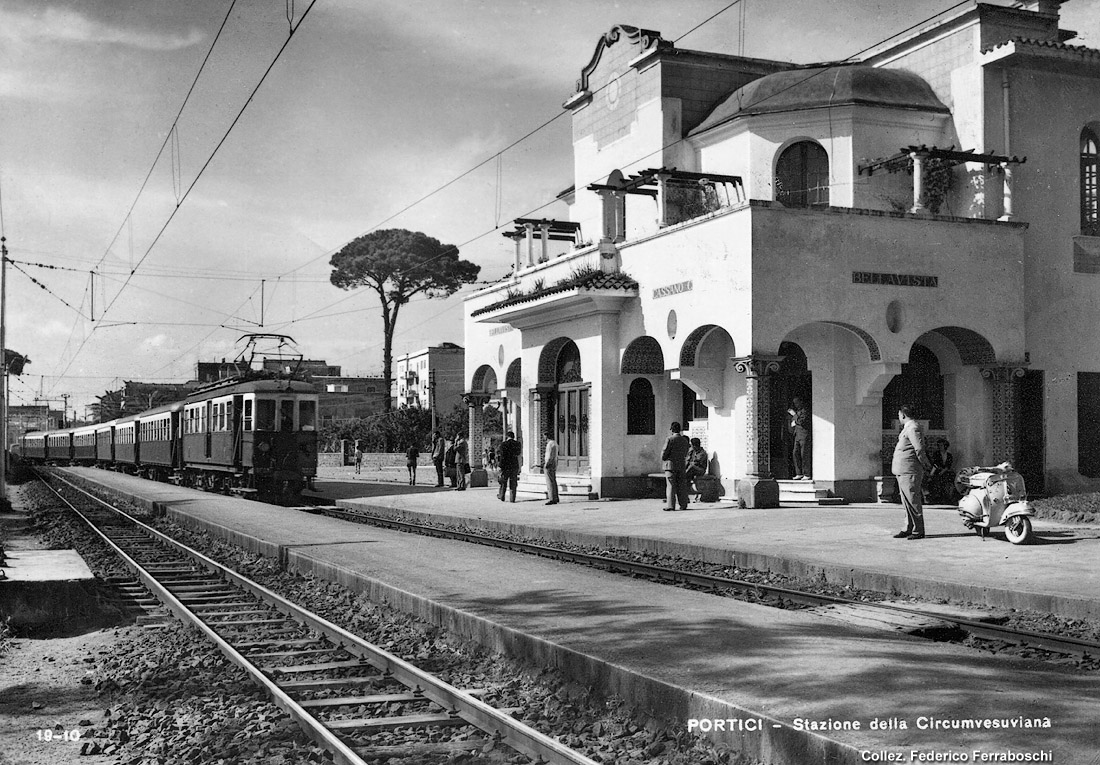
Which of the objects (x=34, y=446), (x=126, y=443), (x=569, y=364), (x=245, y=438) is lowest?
(x=34, y=446)

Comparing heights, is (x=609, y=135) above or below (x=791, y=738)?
above

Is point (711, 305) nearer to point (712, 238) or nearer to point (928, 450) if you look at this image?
point (712, 238)

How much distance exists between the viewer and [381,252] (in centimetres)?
5831

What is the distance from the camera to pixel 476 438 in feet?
106

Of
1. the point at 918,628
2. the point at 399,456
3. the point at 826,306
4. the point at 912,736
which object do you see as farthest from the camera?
the point at 399,456

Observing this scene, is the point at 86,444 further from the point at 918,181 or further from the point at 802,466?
the point at 918,181

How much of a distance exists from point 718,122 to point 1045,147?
672 cm

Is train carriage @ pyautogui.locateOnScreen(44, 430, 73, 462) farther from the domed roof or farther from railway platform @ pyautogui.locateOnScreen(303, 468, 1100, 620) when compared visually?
the domed roof

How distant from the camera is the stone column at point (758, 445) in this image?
19859 millimetres

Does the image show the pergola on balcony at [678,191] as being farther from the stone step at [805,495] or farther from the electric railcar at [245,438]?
the electric railcar at [245,438]

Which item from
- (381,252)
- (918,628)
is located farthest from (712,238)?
(381,252)

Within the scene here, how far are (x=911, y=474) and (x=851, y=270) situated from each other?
652 centimetres

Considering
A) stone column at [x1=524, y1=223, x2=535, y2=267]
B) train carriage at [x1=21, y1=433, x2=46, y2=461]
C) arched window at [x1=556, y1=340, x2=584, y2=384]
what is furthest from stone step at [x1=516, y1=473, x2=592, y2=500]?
train carriage at [x1=21, y1=433, x2=46, y2=461]

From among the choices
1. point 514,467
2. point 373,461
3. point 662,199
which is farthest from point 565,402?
point 373,461
